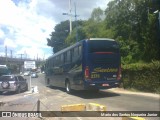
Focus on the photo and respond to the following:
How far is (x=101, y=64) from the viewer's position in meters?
20.0

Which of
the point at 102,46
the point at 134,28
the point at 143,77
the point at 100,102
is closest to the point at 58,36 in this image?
the point at 134,28

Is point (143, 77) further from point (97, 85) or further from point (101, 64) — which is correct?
point (97, 85)

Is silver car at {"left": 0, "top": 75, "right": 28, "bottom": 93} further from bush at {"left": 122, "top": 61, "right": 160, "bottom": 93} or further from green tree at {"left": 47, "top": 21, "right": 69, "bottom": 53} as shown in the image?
green tree at {"left": 47, "top": 21, "right": 69, "bottom": 53}

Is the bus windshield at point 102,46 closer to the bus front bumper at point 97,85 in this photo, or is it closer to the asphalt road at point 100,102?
the bus front bumper at point 97,85

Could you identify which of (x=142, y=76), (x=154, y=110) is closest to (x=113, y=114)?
(x=154, y=110)

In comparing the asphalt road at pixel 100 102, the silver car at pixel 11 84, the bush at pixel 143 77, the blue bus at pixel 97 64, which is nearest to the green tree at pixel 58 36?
the silver car at pixel 11 84

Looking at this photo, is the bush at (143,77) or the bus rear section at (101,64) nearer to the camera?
the bus rear section at (101,64)

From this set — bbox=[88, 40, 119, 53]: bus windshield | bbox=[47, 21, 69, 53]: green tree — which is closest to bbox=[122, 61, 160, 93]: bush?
bbox=[88, 40, 119, 53]: bus windshield

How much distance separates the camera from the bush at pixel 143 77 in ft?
70.9

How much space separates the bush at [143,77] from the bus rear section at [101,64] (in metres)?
2.88

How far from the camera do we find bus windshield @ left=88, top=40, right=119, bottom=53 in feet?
64.5

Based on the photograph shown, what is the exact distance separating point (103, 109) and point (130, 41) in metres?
28.8

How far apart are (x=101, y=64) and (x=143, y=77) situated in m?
4.46

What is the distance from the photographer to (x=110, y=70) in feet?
66.2
